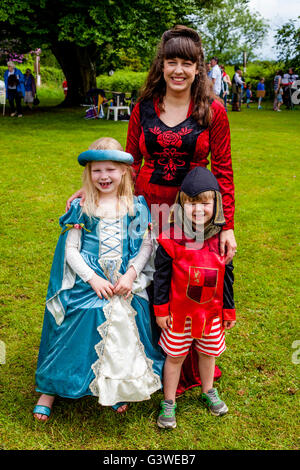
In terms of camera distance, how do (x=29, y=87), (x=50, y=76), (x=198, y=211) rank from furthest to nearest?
(x=50, y=76) < (x=29, y=87) < (x=198, y=211)

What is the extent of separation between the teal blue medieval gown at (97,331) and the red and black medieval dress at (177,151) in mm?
216

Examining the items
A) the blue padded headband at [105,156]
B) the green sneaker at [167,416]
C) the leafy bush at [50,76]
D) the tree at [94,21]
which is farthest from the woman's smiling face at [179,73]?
the leafy bush at [50,76]

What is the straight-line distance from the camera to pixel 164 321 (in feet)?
8.82

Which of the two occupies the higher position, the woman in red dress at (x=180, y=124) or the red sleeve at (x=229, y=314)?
the woman in red dress at (x=180, y=124)

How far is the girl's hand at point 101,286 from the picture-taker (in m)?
2.66

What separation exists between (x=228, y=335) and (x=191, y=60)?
2.28 metres

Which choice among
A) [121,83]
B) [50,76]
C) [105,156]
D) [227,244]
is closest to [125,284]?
[227,244]

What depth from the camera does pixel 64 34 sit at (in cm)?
1434

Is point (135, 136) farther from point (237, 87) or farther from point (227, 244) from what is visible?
point (237, 87)

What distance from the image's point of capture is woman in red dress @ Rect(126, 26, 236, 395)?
2.63m

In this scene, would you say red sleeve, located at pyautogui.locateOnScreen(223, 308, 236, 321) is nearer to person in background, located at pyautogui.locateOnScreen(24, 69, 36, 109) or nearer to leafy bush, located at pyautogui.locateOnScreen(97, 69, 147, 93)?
person in background, located at pyautogui.locateOnScreen(24, 69, 36, 109)

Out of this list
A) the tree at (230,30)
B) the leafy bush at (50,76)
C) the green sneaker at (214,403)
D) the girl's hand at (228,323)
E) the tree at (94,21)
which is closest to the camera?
the girl's hand at (228,323)

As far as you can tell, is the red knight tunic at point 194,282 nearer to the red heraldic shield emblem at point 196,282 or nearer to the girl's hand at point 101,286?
the red heraldic shield emblem at point 196,282

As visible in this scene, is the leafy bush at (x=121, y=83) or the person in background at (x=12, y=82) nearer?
the person in background at (x=12, y=82)
